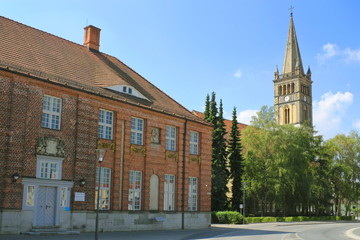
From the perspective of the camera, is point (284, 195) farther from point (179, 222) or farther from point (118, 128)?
point (118, 128)

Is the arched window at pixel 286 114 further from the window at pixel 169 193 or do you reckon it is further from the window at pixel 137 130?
the window at pixel 137 130

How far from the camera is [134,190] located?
26.8 metres

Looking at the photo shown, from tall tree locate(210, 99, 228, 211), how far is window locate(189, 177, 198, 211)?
1369 cm

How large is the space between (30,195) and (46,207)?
122 cm

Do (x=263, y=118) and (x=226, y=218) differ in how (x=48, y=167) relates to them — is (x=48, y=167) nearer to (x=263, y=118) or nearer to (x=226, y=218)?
(x=226, y=218)

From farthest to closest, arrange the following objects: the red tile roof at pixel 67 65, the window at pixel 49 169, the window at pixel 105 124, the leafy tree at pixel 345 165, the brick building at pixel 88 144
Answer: the leafy tree at pixel 345 165 < the window at pixel 105 124 < the red tile roof at pixel 67 65 < the window at pixel 49 169 < the brick building at pixel 88 144

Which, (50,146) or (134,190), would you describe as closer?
(50,146)

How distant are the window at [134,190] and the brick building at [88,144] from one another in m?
0.06

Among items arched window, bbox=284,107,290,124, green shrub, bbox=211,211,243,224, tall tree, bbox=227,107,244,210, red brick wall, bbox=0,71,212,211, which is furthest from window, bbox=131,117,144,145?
arched window, bbox=284,107,290,124

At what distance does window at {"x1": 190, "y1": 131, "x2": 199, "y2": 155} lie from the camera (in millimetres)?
32125

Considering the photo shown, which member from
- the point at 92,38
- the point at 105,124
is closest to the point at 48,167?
the point at 105,124

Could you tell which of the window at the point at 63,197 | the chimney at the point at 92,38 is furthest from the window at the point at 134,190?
the chimney at the point at 92,38

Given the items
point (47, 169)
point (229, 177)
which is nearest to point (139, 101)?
point (47, 169)

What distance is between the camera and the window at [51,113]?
2244cm
